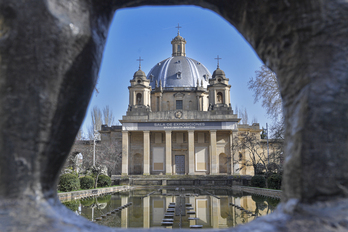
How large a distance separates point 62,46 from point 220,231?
3.52 feet

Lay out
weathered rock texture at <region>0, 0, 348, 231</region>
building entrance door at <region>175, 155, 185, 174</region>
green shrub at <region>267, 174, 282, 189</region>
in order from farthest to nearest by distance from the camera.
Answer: building entrance door at <region>175, 155, 185, 174</region>
green shrub at <region>267, 174, 282, 189</region>
weathered rock texture at <region>0, 0, 348, 231</region>

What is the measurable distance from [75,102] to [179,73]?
46900mm

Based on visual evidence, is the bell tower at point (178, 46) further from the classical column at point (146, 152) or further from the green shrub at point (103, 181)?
the green shrub at point (103, 181)

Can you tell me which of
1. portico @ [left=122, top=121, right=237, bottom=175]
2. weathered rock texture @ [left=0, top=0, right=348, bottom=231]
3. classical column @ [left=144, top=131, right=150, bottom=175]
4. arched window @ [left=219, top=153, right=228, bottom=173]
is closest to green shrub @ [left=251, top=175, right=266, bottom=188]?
portico @ [left=122, top=121, right=237, bottom=175]

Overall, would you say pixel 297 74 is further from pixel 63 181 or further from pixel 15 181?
pixel 63 181

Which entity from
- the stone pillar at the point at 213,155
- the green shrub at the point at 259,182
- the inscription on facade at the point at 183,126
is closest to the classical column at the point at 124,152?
the inscription on facade at the point at 183,126

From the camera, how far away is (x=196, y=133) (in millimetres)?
40281

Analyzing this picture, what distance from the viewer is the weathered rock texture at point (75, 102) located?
1.29 metres

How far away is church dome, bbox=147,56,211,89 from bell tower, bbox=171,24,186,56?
250cm

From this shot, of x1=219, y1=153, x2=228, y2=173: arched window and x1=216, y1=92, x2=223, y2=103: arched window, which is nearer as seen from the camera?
x1=219, y1=153, x2=228, y2=173: arched window

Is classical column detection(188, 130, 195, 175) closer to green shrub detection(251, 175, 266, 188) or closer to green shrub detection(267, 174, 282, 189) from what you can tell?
green shrub detection(251, 175, 266, 188)

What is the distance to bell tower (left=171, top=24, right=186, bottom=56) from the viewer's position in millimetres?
53525

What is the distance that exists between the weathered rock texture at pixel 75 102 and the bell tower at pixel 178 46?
53.0m

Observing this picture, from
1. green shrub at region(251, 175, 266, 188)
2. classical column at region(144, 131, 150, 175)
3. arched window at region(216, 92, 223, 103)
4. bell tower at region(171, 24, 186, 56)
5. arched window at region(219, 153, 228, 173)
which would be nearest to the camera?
green shrub at region(251, 175, 266, 188)
